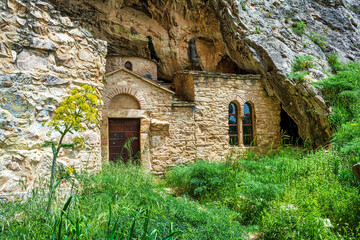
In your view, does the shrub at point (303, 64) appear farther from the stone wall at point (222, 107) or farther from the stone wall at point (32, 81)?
the stone wall at point (32, 81)

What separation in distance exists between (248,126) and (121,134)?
16.9ft

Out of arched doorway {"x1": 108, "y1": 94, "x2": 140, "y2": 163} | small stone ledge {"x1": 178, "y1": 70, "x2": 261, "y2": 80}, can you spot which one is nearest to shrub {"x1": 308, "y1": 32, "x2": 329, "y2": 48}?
small stone ledge {"x1": 178, "y1": 70, "x2": 261, "y2": 80}

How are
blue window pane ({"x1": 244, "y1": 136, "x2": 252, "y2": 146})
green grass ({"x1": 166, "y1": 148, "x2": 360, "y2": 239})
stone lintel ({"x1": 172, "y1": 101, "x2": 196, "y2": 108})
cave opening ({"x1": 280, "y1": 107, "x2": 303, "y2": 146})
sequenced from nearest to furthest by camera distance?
green grass ({"x1": 166, "y1": 148, "x2": 360, "y2": 239}) → stone lintel ({"x1": 172, "y1": 101, "x2": 196, "y2": 108}) → blue window pane ({"x1": 244, "y1": 136, "x2": 252, "y2": 146}) → cave opening ({"x1": 280, "y1": 107, "x2": 303, "y2": 146})

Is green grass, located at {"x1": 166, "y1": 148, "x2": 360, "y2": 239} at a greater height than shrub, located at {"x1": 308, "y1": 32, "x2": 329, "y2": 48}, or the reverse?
shrub, located at {"x1": 308, "y1": 32, "x2": 329, "y2": 48}

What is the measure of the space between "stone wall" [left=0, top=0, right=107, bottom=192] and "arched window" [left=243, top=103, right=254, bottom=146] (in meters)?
6.52

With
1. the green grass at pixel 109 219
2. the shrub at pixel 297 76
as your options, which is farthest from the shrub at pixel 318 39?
the green grass at pixel 109 219

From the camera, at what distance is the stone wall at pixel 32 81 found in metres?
3.39

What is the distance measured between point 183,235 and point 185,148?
231 inches

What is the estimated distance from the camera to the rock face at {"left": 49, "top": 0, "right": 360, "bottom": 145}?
825 centimetres

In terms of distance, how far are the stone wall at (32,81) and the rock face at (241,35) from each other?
5.55 m

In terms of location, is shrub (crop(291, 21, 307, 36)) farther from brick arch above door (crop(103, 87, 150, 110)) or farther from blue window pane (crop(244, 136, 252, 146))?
brick arch above door (crop(103, 87, 150, 110))

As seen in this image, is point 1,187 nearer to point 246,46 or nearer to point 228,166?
point 228,166

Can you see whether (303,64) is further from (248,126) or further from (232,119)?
(232,119)

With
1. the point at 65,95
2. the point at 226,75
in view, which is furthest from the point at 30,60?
the point at 226,75
